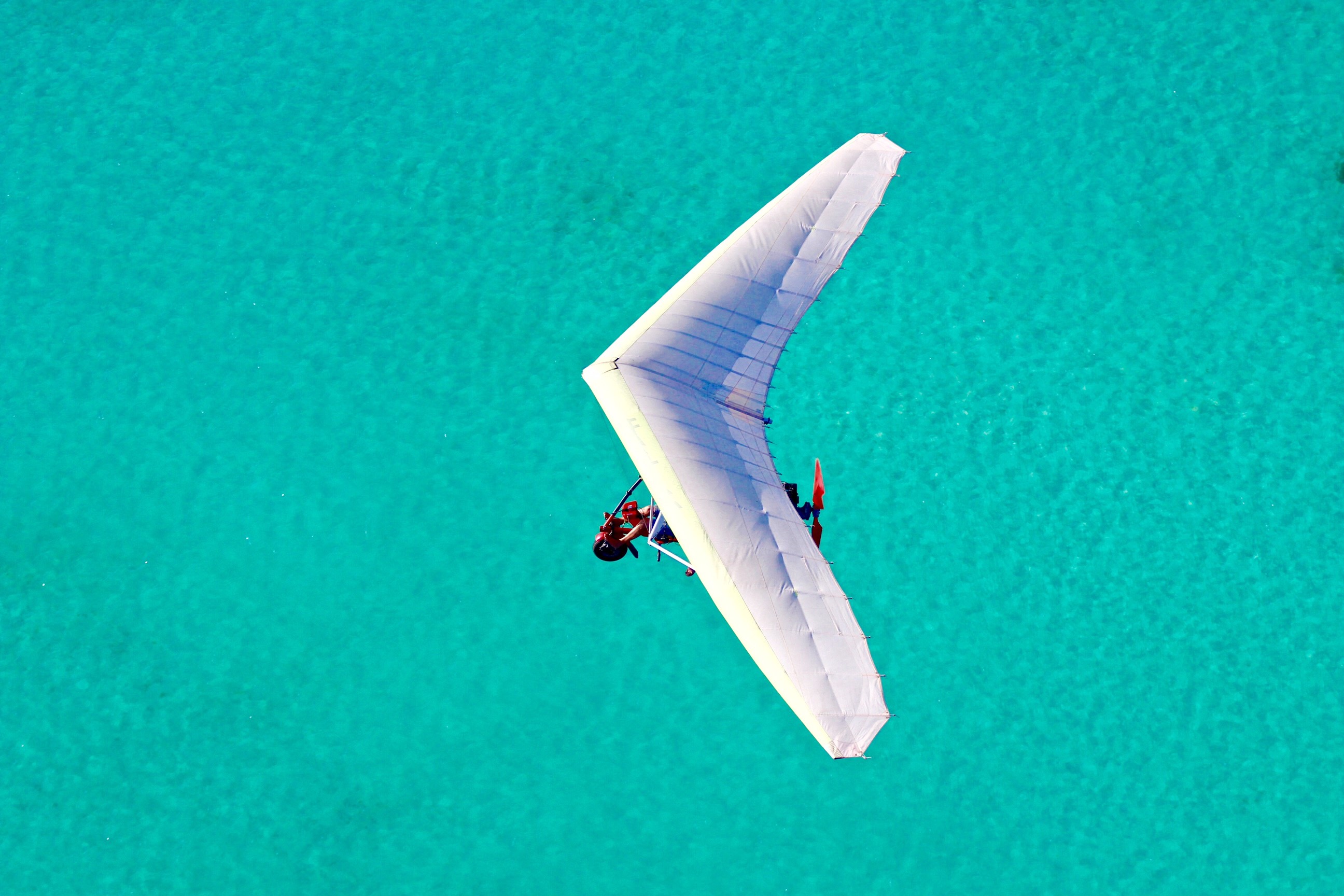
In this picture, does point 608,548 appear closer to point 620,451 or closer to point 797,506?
point 620,451

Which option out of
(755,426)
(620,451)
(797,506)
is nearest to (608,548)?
(620,451)

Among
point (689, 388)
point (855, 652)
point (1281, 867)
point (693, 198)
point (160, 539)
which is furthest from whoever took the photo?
point (693, 198)

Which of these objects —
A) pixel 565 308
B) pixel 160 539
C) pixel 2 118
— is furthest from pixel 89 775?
pixel 2 118

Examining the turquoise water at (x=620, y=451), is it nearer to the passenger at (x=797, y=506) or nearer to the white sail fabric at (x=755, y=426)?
the passenger at (x=797, y=506)

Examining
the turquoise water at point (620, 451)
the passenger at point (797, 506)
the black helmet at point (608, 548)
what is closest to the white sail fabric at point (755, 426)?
the passenger at point (797, 506)

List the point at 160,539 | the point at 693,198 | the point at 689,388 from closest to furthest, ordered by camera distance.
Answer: the point at 689,388 → the point at 160,539 → the point at 693,198

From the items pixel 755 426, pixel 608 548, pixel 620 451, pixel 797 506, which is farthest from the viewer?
pixel 620 451

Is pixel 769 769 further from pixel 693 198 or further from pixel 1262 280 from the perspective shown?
pixel 1262 280

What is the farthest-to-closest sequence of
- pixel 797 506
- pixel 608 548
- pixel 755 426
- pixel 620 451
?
pixel 620 451 < pixel 608 548 < pixel 797 506 < pixel 755 426
